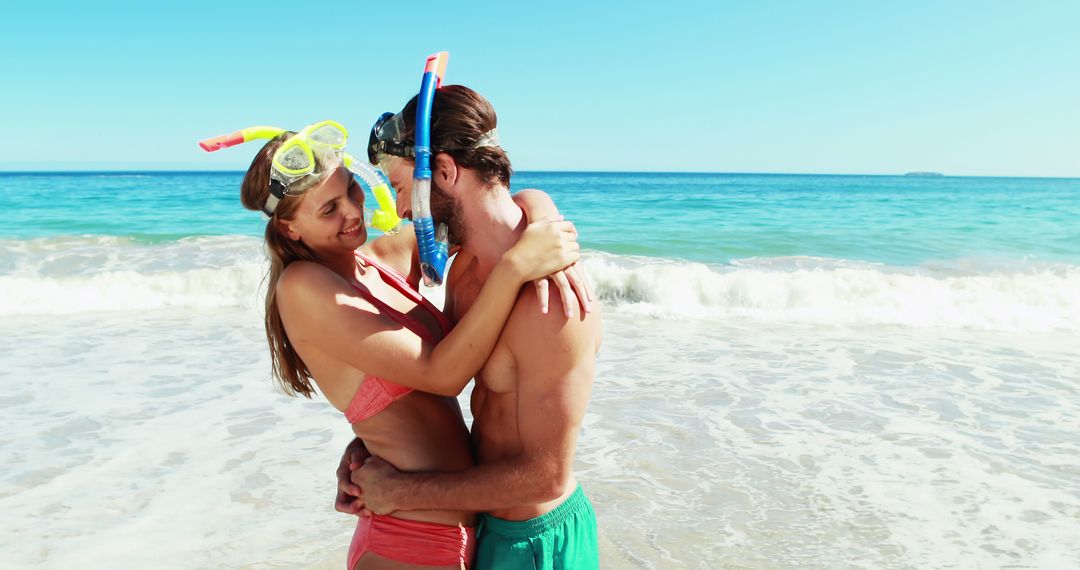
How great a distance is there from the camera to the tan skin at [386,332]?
218cm

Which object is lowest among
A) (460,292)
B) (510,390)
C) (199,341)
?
(199,341)

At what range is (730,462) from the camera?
5699 mm

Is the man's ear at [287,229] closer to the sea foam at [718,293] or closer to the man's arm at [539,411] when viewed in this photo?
the man's arm at [539,411]

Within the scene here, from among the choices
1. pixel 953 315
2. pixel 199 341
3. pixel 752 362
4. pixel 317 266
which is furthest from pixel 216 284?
pixel 317 266

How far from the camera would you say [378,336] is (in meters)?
2.30

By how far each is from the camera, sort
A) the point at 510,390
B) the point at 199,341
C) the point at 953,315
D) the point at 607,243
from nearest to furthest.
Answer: the point at 510,390 < the point at 199,341 < the point at 953,315 < the point at 607,243

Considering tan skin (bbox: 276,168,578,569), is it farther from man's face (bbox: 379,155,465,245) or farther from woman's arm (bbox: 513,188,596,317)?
man's face (bbox: 379,155,465,245)

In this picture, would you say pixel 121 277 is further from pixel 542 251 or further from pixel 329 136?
pixel 542 251

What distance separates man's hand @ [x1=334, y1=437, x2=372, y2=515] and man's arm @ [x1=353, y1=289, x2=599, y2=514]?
0.31 metres

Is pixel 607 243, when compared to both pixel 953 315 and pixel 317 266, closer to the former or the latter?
Answer: pixel 953 315

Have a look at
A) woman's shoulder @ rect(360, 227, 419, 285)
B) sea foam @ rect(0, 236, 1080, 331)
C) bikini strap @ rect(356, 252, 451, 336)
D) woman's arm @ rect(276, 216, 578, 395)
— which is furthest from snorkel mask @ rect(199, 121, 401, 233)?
sea foam @ rect(0, 236, 1080, 331)

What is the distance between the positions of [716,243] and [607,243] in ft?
8.67

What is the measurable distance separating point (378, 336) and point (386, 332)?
0.9 inches

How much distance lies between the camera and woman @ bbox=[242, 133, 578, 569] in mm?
2213
